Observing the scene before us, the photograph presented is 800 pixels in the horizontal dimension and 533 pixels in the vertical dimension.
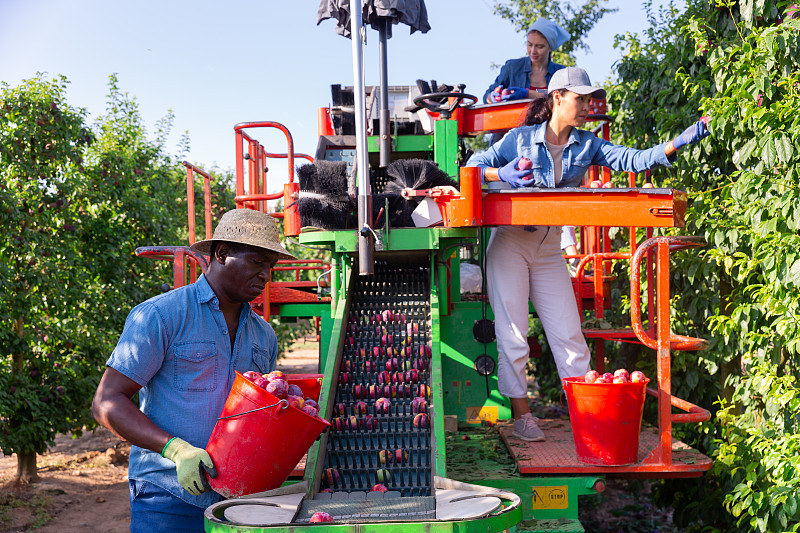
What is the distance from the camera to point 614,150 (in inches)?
178

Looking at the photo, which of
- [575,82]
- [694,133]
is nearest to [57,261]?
[575,82]

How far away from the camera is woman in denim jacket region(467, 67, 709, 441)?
4.45m

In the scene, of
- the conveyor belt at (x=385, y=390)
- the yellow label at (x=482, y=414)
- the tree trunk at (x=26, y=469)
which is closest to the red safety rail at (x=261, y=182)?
the conveyor belt at (x=385, y=390)

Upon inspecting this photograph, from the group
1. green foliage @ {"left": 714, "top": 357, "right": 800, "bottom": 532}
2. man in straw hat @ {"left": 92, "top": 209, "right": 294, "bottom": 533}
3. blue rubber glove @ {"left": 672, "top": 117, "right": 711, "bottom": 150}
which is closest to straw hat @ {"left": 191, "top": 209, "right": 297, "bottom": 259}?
man in straw hat @ {"left": 92, "top": 209, "right": 294, "bottom": 533}

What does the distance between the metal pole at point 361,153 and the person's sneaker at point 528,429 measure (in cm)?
136

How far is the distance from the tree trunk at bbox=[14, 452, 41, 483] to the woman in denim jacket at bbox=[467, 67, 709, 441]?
6.45m

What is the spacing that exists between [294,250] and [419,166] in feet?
46.8

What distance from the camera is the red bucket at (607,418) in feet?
11.9

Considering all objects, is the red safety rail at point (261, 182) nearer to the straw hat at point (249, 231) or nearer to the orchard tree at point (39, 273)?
the straw hat at point (249, 231)

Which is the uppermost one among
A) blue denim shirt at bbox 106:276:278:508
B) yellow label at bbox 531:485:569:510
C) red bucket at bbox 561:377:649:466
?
blue denim shirt at bbox 106:276:278:508

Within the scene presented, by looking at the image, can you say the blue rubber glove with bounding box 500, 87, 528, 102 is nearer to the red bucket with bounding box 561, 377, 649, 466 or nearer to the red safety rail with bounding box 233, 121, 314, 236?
the red safety rail with bounding box 233, 121, 314, 236

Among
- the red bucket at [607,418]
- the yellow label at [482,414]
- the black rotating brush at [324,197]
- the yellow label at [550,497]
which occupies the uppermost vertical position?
the black rotating brush at [324,197]

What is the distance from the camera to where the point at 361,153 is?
3.89 metres

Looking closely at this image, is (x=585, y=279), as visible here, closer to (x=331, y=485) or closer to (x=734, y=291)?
(x=734, y=291)
